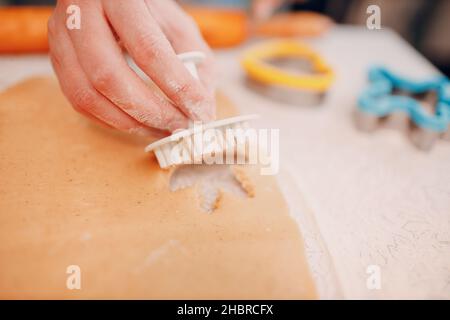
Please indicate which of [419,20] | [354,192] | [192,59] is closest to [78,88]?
[192,59]

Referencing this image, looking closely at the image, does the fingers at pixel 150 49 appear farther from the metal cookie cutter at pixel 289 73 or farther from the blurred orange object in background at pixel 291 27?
the blurred orange object in background at pixel 291 27

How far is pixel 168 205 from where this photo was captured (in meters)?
0.62

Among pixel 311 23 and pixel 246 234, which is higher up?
pixel 311 23

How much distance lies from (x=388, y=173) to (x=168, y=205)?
484 mm

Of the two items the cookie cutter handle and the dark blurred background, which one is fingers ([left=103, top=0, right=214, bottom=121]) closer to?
the cookie cutter handle

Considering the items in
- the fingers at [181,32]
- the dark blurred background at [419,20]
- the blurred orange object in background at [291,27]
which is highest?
the dark blurred background at [419,20]

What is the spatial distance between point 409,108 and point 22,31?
3.67ft

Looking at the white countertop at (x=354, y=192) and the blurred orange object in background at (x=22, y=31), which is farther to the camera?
the blurred orange object in background at (x=22, y=31)

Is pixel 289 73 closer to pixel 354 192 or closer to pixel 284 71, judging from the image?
pixel 284 71

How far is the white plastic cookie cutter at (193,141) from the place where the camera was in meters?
0.59

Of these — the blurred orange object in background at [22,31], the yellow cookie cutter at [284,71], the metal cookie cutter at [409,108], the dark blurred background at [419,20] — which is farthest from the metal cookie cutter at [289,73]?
the dark blurred background at [419,20]

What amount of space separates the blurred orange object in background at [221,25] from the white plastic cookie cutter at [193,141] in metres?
0.58
